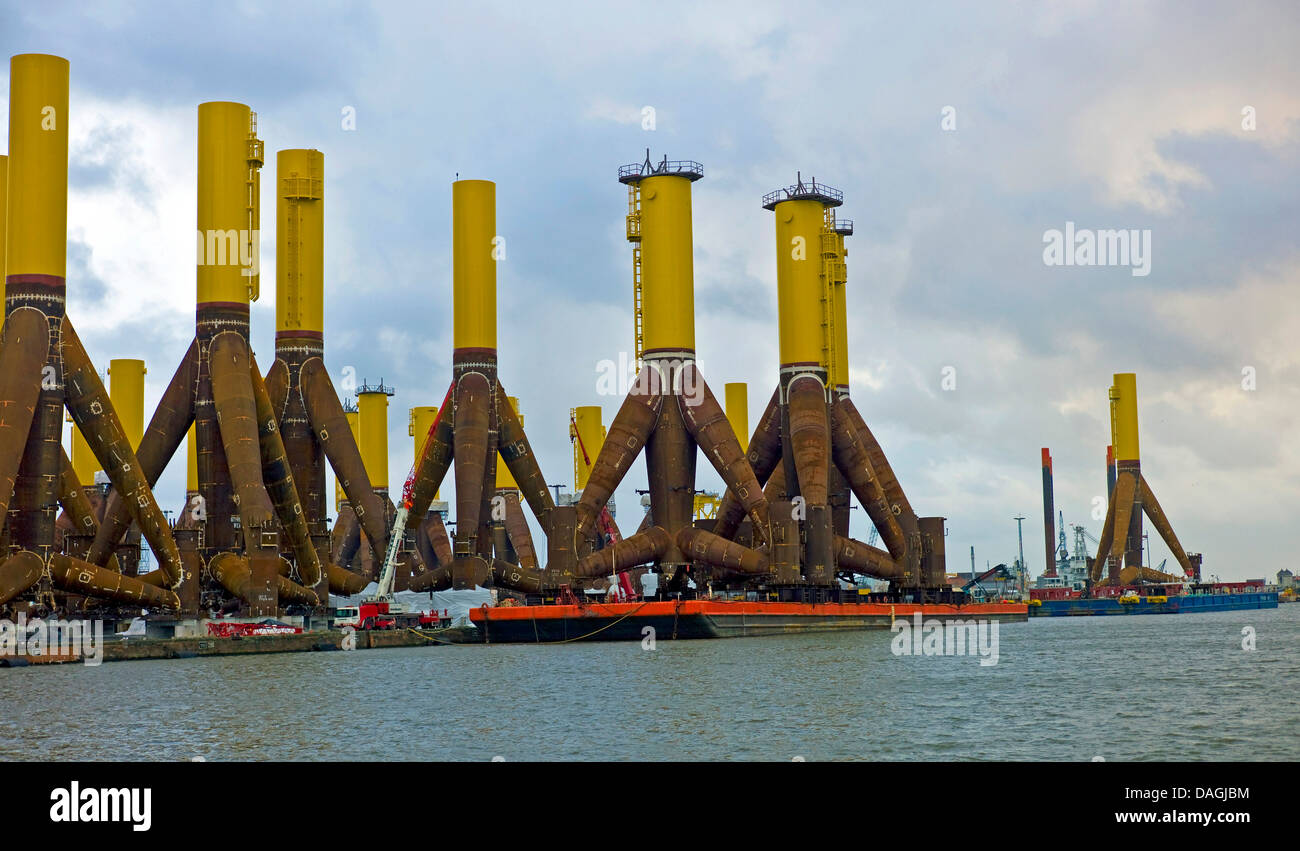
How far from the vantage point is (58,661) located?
Result: 59.5m

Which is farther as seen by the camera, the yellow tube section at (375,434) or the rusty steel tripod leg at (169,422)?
the yellow tube section at (375,434)

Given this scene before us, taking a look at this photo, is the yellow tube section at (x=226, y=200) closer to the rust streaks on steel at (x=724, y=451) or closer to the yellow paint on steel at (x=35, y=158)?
the yellow paint on steel at (x=35, y=158)

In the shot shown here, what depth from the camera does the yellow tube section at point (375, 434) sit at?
420 ft

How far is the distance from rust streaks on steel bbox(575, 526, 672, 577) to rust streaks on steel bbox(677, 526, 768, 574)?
3.11 ft

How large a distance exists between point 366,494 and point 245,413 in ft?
43.8

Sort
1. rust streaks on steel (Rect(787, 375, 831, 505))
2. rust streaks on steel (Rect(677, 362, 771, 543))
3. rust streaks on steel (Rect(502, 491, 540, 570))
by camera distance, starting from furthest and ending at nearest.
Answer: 1. rust streaks on steel (Rect(502, 491, 540, 570))
2. rust streaks on steel (Rect(787, 375, 831, 505))
3. rust streaks on steel (Rect(677, 362, 771, 543))

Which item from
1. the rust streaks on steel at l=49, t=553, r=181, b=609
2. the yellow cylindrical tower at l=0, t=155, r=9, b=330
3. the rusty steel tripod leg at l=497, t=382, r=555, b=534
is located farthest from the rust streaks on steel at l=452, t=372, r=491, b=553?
the yellow cylindrical tower at l=0, t=155, r=9, b=330

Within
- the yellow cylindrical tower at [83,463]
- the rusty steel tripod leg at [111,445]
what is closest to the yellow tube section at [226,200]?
the rusty steel tripod leg at [111,445]

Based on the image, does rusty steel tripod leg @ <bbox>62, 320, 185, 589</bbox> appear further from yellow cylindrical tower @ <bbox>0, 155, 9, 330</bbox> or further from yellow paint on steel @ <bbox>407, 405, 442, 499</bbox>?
yellow paint on steel @ <bbox>407, 405, 442, 499</bbox>

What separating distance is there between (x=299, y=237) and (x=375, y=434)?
49254mm

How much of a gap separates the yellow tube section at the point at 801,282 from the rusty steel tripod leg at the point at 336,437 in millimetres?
24622

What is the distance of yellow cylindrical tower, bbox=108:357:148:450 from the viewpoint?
102938 mm

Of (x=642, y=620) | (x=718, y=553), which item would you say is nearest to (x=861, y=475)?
(x=718, y=553)
